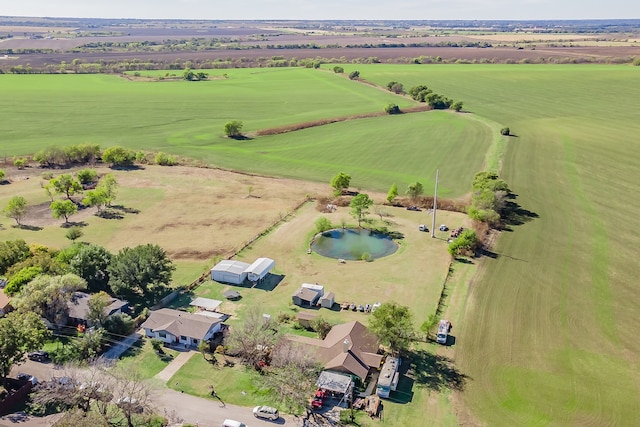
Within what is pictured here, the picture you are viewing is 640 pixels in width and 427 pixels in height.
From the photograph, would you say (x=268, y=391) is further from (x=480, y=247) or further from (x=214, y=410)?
(x=480, y=247)

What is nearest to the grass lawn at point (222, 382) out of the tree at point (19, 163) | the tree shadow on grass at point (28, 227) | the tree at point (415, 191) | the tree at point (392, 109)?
the tree shadow on grass at point (28, 227)

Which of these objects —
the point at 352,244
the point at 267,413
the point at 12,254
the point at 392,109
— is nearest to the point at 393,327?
the point at 267,413

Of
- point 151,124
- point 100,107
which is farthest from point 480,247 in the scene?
point 100,107

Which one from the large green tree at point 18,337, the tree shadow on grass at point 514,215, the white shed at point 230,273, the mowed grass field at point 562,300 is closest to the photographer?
the large green tree at point 18,337

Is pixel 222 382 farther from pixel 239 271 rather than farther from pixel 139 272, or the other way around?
pixel 239 271

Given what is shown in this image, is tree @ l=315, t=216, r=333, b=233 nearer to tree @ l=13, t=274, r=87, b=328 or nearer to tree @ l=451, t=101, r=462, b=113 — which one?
tree @ l=13, t=274, r=87, b=328

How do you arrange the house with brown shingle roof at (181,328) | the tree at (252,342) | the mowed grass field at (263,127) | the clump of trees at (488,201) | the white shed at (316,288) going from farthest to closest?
the mowed grass field at (263,127)
the clump of trees at (488,201)
the white shed at (316,288)
the house with brown shingle roof at (181,328)
the tree at (252,342)

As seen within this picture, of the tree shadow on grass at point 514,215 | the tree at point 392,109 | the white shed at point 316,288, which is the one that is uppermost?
the tree at point 392,109

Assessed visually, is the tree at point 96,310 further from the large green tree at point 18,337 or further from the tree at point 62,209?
the tree at point 62,209
